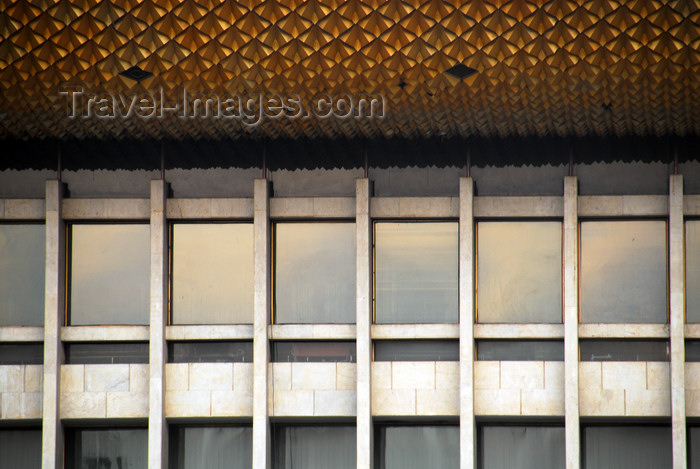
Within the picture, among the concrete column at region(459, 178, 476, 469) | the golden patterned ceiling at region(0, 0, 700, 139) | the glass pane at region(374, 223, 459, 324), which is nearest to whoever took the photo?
the golden patterned ceiling at region(0, 0, 700, 139)

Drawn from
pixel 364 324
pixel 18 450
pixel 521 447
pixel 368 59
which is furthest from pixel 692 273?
pixel 18 450

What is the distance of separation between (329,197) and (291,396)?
4159 mm

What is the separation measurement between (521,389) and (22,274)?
34.7ft

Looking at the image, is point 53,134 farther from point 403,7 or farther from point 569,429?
point 569,429

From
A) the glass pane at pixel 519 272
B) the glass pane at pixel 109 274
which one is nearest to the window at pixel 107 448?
the glass pane at pixel 109 274

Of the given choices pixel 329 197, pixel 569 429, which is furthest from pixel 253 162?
pixel 569 429

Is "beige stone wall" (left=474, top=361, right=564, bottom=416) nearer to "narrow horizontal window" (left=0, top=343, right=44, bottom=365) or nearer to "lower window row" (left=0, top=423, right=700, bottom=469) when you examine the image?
"lower window row" (left=0, top=423, right=700, bottom=469)

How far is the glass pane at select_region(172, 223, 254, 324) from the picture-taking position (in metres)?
17.3

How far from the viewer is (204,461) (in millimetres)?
17031

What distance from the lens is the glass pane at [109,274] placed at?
17312 mm

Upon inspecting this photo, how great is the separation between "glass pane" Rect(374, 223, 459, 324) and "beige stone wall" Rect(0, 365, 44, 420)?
707cm

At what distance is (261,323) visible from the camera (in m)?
Result: 16.7

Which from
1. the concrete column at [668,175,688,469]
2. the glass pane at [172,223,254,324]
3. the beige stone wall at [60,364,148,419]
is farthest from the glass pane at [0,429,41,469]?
the concrete column at [668,175,688,469]

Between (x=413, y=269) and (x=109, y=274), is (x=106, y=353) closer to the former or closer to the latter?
(x=109, y=274)
